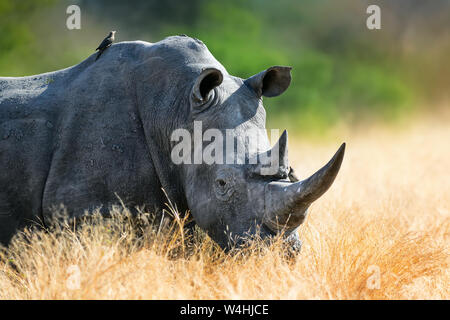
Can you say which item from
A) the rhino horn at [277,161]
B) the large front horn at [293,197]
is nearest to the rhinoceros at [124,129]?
the rhino horn at [277,161]

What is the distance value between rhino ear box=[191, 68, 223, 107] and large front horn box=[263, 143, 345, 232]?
942 mm

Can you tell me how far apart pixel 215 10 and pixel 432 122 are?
26.9 feet

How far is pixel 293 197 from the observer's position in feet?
13.3

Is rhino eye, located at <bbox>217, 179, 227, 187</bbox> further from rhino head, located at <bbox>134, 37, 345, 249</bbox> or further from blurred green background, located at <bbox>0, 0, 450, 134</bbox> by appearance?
blurred green background, located at <bbox>0, 0, 450, 134</bbox>

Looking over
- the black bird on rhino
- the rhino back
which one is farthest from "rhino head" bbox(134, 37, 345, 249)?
the black bird on rhino

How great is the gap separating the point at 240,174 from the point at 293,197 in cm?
49

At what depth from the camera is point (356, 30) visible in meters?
22.8

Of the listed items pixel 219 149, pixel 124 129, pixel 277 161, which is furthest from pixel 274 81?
pixel 124 129

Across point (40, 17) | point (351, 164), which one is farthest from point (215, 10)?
point (351, 164)

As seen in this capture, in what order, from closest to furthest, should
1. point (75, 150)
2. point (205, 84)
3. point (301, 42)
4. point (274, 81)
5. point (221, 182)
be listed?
point (221, 182) → point (205, 84) → point (75, 150) → point (274, 81) → point (301, 42)

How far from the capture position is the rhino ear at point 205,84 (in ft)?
15.4

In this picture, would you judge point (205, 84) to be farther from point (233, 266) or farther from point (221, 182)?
point (233, 266)

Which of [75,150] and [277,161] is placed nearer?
[277,161]

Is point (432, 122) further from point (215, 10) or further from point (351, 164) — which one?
point (351, 164)
